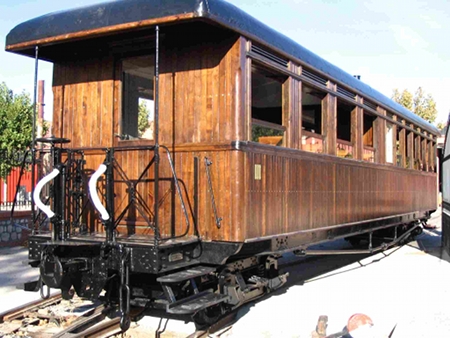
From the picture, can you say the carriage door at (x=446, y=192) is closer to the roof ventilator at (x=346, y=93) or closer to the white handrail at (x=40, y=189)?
the roof ventilator at (x=346, y=93)

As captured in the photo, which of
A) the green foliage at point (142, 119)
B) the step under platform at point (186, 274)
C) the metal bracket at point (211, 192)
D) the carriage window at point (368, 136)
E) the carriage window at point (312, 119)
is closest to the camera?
the step under platform at point (186, 274)

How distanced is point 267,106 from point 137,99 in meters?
1.61

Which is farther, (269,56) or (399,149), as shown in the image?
(399,149)

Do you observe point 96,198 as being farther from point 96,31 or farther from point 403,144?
point 403,144

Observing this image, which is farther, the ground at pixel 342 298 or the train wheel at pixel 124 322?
the ground at pixel 342 298

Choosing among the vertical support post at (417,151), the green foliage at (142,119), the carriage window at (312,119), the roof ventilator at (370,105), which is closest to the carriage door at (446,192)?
the vertical support post at (417,151)

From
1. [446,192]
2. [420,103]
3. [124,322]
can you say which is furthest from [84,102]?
[420,103]

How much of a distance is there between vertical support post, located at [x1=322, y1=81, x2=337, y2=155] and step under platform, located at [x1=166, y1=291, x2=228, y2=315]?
117 inches

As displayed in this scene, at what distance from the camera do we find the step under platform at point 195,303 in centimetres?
454

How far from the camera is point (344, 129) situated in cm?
814

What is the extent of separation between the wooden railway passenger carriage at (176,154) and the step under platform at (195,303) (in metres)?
0.02

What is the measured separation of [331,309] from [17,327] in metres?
3.62

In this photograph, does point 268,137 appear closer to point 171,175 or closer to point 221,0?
point 171,175

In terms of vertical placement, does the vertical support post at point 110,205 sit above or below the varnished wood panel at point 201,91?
below
